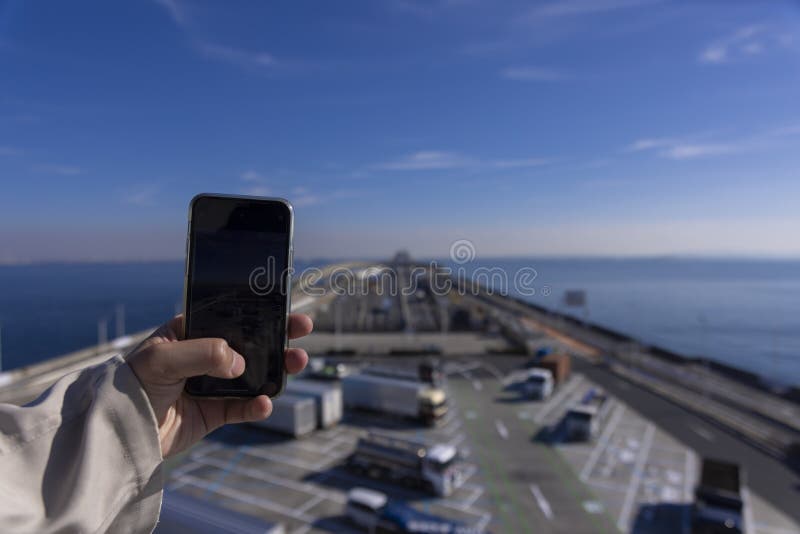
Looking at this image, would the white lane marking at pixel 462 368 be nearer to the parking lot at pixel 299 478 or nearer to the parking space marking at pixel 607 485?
the parking lot at pixel 299 478

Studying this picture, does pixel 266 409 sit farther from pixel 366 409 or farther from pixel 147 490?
pixel 366 409

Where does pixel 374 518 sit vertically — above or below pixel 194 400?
below

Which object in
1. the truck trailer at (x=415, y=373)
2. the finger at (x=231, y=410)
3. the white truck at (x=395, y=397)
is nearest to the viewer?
the finger at (x=231, y=410)

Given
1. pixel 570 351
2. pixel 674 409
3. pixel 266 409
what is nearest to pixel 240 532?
pixel 266 409

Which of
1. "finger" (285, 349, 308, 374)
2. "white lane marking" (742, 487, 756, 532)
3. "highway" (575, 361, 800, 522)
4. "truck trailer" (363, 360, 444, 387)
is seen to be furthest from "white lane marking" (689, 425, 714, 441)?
"finger" (285, 349, 308, 374)

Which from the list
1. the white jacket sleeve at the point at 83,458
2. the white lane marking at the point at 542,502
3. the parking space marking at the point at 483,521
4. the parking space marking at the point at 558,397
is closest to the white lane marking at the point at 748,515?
the white lane marking at the point at 542,502

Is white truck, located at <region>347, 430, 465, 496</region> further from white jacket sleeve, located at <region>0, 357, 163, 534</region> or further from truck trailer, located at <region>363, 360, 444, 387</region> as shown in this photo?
white jacket sleeve, located at <region>0, 357, 163, 534</region>

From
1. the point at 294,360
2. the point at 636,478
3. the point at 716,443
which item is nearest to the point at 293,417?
the point at 636,478
